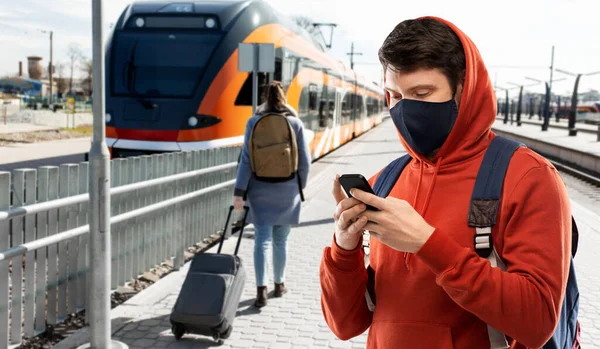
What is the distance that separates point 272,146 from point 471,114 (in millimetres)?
3971

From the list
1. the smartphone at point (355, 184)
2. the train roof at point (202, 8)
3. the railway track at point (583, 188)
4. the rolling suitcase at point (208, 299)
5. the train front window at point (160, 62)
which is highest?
the train roof at point (202, 8)

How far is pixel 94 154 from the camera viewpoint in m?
4.18

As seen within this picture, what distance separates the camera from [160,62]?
11273 mm

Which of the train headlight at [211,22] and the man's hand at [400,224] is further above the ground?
the train headlight at [211,22]

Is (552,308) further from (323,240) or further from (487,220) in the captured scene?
(323,240)

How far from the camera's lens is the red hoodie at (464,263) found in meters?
1.44

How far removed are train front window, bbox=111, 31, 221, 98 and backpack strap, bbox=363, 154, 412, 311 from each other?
9.41 metres

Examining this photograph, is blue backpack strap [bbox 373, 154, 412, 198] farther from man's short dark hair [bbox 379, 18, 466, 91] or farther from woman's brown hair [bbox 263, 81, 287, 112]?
woman's brown hair [bbox 263, 81, 287, 112]

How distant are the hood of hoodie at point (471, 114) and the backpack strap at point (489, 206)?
0.07 metres

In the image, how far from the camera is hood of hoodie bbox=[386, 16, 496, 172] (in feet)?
5.17

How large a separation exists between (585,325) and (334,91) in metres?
16.2

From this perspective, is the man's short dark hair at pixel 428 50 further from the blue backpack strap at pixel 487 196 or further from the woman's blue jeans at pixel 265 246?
the woman's blue jeans at pixel 265 246

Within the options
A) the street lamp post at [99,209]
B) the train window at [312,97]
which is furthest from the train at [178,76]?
the street lamp post at [99,209]

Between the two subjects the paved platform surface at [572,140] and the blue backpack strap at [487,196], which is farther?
the paved platform surface at [572,140]
